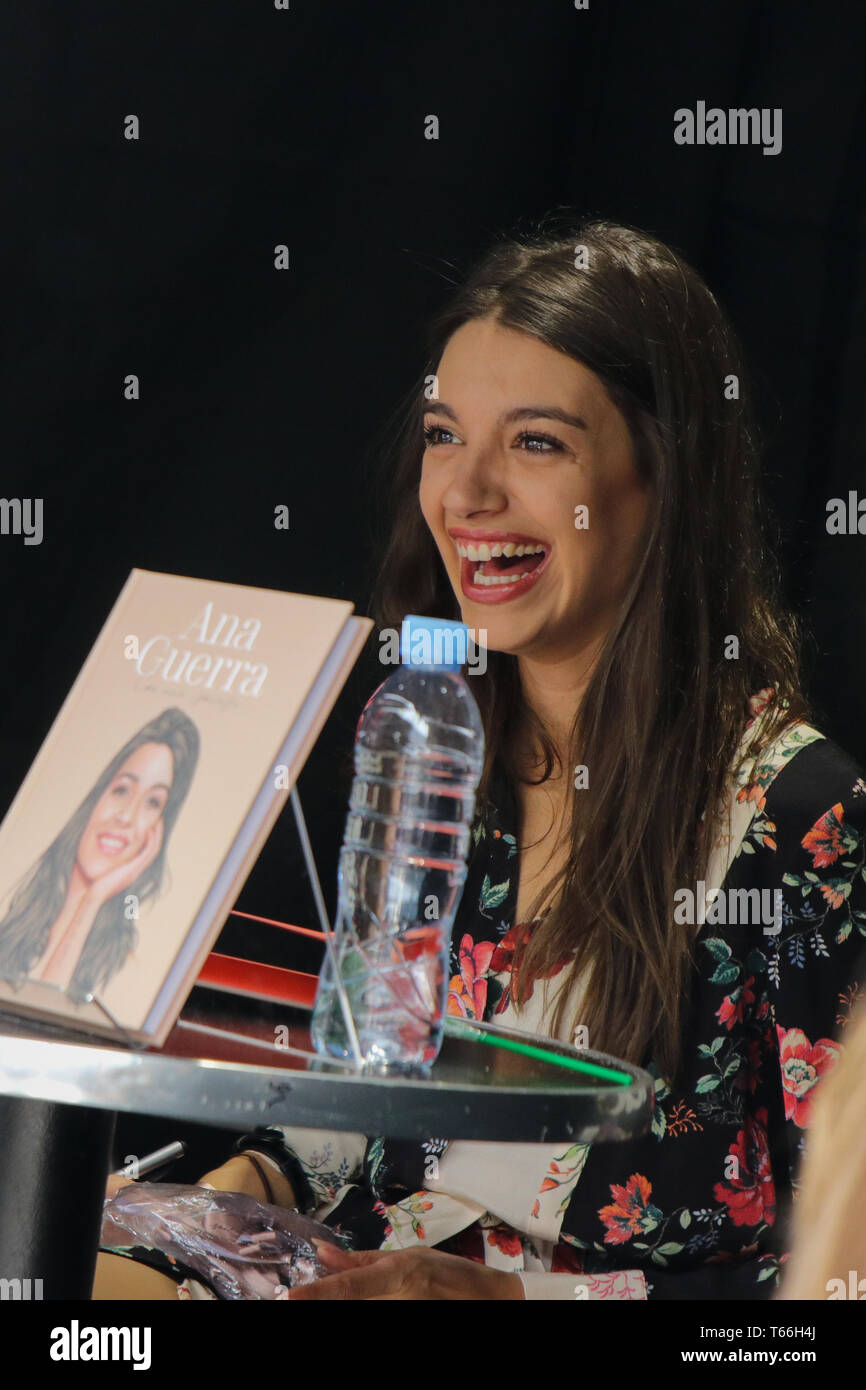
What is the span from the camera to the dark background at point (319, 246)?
6.58 ft

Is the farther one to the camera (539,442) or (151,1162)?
(539,442)

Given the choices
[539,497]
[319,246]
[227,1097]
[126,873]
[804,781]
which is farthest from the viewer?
[319,246]

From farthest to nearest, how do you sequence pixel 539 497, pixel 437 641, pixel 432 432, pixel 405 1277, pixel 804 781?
pixel 432 432 → pixel 539 497 → pixel 804 781 → pixel 405 1277 → pixel 437 641

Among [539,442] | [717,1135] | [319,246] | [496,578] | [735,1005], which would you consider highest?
[319,246]

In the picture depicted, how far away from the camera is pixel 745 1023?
1.52m

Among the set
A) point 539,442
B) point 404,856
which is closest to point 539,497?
point 539,442

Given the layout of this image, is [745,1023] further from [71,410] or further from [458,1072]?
[71,410]

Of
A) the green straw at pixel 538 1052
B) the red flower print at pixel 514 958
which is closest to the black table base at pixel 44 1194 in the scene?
the green straw at pixel 538 1052

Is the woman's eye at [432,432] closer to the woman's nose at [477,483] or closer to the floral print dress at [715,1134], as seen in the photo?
the woman's nose at [477,483]

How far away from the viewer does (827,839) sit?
1.52 meters

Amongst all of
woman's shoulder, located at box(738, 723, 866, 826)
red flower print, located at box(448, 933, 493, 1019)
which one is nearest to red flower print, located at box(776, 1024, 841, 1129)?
woman's shoulder, located at box(738, 723, 866, 826)

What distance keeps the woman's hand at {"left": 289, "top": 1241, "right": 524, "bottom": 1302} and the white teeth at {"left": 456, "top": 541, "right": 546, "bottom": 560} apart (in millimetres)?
718

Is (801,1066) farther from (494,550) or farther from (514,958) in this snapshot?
Answer: (494,550)

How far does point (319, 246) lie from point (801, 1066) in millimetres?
1294
